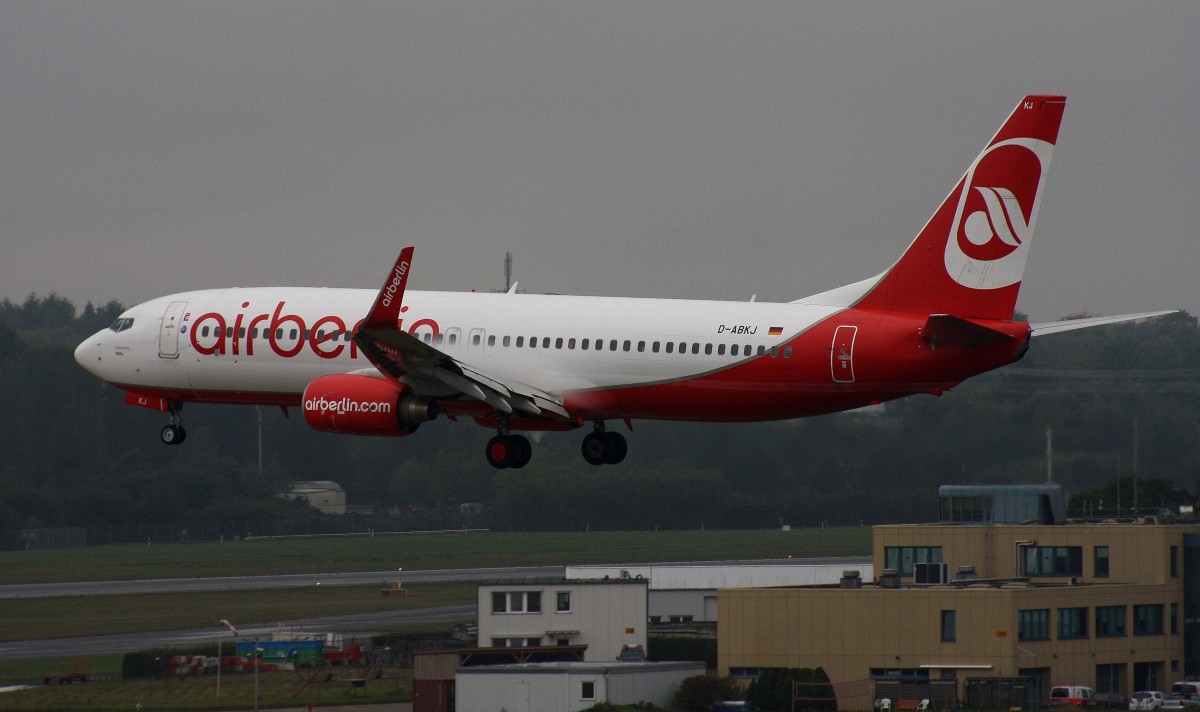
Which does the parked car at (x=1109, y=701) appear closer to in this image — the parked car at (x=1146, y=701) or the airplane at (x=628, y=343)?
the parked car at (x=1146, y=701)

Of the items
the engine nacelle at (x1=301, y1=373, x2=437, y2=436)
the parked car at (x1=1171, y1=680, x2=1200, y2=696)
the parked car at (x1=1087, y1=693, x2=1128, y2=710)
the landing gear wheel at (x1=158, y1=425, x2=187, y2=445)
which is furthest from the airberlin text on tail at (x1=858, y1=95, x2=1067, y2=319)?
the parked car at (x1=1171, y1=680, x2=1200, y2=696)

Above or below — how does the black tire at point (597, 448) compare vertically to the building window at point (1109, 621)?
above

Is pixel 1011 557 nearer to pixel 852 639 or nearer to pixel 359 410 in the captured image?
pixel 852 639

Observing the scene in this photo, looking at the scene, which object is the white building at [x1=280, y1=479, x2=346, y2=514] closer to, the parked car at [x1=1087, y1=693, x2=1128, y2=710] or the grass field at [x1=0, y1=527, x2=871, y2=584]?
the grass field at [x1=0, y1=527, x2=871, y2=584]

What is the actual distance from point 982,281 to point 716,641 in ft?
102

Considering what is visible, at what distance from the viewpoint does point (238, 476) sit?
11275cm

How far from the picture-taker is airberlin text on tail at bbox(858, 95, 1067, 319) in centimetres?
4647

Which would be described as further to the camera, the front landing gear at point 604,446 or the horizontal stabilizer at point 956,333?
the front landing gear at point 604,446

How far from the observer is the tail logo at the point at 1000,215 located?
46438mm

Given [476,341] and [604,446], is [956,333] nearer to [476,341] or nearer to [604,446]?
[604,446]

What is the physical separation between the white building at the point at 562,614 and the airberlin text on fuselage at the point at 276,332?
23.6 metres

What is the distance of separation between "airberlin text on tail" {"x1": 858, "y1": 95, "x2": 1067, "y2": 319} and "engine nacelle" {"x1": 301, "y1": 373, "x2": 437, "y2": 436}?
1285 cm

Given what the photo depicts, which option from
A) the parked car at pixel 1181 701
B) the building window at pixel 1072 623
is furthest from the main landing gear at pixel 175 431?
the parked car at pixel 1181 701

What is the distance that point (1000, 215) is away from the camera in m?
46.7
